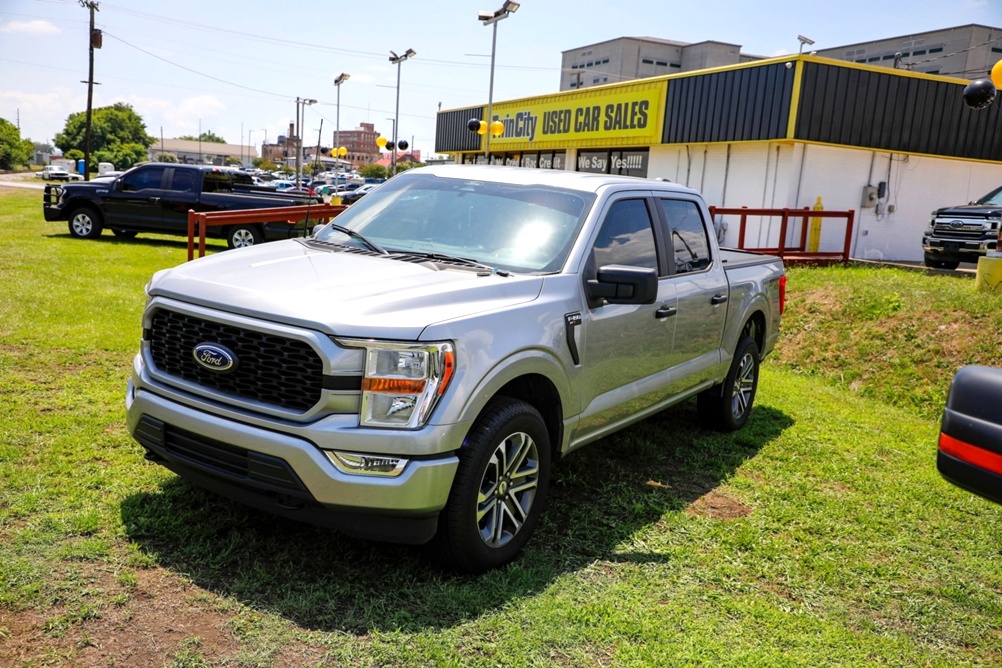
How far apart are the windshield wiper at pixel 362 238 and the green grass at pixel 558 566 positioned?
1.56 m

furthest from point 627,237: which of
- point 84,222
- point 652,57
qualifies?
point 652,57

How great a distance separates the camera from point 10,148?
93.0m

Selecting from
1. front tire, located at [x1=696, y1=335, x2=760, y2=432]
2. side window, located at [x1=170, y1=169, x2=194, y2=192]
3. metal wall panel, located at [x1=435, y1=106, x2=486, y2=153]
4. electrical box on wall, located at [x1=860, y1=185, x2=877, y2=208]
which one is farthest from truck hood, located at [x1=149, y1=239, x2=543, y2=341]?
metal wall panel, located at [x1=435, y1=106, x2=486, y2=153]

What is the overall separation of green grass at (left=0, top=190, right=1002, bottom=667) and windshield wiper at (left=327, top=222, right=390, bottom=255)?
1.56 metres

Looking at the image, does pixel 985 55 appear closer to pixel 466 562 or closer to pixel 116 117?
pixel 466 562

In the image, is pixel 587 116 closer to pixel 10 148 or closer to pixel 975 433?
pixel 975 433

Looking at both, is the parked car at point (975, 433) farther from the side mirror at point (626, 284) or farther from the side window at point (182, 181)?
the side window at point (182, 181)

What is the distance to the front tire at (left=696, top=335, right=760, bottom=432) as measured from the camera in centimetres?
655

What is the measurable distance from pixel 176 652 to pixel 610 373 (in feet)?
8.67

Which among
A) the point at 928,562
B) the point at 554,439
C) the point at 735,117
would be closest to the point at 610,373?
the point at 554,439

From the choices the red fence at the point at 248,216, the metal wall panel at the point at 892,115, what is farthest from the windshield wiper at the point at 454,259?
the metal wall panel at the point at 892,115

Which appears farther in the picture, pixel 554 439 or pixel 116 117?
pixel 116 117

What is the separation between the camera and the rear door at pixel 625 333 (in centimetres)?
457

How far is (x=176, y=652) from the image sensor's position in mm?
3121
